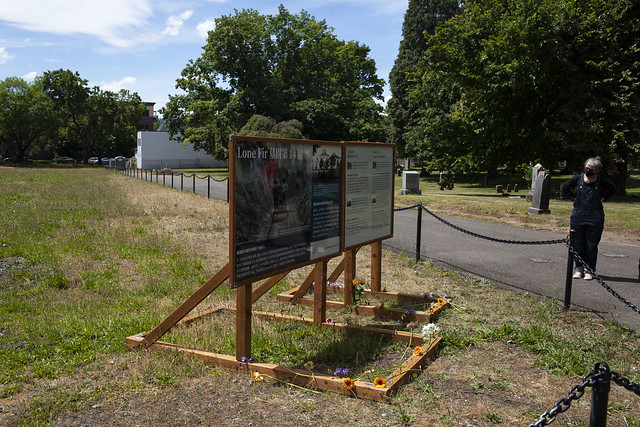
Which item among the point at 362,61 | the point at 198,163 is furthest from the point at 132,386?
the point at 198,163

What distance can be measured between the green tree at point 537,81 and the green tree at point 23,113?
5954 cm

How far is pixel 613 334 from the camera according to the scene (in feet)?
18.1

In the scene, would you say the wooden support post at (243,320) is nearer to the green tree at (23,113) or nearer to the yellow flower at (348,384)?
the yellow flower at (348,384)

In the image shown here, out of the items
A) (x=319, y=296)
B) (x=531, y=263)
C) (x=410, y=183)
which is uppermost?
(x=410, y=183)

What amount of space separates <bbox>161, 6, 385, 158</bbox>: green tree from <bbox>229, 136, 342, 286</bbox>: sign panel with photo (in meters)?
38.9

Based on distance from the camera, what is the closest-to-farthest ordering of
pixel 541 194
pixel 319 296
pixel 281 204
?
pixel 281 204
pixel 319 296
pixel 541 194

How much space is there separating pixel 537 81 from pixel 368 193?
20.9 m

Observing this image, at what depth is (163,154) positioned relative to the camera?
7288 cm

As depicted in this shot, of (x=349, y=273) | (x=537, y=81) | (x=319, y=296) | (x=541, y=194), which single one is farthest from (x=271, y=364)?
(x=537, y=81)

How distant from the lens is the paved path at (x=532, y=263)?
705 cm

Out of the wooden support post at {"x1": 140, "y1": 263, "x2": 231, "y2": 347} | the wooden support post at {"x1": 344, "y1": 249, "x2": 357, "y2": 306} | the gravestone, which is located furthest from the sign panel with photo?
the gravestone

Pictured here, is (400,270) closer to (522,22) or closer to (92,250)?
(92,250)

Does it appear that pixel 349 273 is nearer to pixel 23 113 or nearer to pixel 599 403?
pixel 599 403

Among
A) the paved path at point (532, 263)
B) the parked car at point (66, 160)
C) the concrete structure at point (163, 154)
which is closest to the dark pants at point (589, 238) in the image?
the paved path at point (532, 263)
